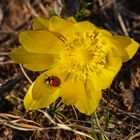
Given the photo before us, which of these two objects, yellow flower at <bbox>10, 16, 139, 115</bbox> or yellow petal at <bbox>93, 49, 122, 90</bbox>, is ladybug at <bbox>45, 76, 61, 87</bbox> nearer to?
yellow flower at <bbox>10, 16, 139, 115</bbox>

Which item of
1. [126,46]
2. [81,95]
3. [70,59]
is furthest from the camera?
[70,59]

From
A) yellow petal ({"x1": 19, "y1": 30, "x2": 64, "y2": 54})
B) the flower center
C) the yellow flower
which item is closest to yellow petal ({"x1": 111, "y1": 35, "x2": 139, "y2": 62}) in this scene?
the yellow flower

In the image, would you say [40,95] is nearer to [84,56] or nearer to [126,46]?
[84,56]

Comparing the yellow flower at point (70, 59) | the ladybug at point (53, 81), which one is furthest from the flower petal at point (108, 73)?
the ladybug at point (53, 81)

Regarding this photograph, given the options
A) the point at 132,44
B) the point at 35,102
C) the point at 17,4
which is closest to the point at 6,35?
the point at 17,4

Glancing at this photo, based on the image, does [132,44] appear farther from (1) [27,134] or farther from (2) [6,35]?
(2) [6,35]

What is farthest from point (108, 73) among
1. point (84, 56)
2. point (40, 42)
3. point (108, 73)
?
point (40, 42)
